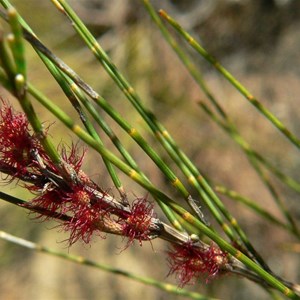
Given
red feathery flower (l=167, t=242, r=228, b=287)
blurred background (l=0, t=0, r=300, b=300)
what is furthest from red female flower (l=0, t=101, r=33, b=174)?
blurred background (l=0, t=0, r=300, b=300)

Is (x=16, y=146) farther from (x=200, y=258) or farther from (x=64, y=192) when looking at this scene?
(x=200, y=258)

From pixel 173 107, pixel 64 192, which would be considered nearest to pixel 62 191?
pixel 64 192

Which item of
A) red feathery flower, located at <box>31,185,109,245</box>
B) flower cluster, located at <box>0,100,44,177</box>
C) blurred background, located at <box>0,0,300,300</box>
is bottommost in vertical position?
red feathery flower, located at <box>31,185,109,245</box>

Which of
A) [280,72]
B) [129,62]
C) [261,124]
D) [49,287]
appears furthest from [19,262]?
[280,72]

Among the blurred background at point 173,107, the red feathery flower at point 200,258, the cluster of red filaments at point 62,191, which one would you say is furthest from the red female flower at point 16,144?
the blurred background at point 173,107

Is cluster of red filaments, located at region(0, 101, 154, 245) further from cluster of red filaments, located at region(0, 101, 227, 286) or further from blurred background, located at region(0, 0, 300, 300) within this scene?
blurred background, located at region(0, 0, 300, 300)

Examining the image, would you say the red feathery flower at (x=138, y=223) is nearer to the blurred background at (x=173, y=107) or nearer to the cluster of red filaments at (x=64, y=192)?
the cluster of red filaments at (x=64, y=192)
